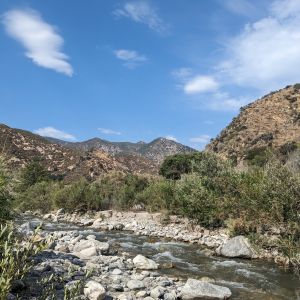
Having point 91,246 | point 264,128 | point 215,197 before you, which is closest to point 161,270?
point 91,246

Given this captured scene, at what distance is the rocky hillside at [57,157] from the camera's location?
96688mm

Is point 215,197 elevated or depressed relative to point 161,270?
elevated

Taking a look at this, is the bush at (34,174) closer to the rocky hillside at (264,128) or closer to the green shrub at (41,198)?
the green shrub at (41,198)

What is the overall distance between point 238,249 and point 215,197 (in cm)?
852

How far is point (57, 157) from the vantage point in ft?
351

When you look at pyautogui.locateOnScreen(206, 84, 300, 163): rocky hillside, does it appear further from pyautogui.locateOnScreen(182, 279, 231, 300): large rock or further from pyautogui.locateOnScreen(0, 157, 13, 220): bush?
pyautogui.locateOnScreen(0, 157, 13, 220): bush

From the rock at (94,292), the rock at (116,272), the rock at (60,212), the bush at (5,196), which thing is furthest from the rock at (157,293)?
the rock at (60,212)

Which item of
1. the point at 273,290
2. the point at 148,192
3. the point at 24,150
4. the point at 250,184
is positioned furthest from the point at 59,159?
the point at 273,290

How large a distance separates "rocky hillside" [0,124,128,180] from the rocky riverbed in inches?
2707

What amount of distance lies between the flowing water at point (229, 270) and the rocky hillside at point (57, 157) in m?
71.5

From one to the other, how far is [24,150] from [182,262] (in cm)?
Answer: 8401

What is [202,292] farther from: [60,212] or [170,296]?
[60,212]

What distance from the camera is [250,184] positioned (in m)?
25.5

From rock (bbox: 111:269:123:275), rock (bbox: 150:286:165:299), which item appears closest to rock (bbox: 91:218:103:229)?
rock (bbox: 111:269:123:275)
